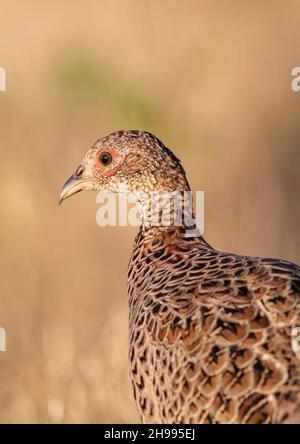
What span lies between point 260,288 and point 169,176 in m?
1.35

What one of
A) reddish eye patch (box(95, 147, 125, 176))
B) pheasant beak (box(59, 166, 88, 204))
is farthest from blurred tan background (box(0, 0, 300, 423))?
reddish eye patch (box(95, 147, 125, 176))

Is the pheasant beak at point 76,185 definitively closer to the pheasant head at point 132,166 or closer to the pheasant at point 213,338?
the pheasant head at point 132,166

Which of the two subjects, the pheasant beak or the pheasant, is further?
the pheasant beak

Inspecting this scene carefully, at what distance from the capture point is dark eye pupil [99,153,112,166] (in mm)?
6276

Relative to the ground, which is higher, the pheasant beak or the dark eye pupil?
the dark eye pupil

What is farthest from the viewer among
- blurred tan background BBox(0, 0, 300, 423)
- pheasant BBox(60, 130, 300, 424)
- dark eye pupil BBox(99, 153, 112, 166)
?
blurred tan background BBox(0, 0, 300, 423)

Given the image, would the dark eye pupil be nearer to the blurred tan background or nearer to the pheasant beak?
the pheasant beak

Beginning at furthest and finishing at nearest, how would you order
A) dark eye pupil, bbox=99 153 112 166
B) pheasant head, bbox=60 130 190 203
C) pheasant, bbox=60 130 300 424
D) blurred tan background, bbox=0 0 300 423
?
blurred tan background, bbox=0 0 300 423 → dark eye pupil, bbox=99 153 112 166 → pheasant head, bbox=60 130 190 203 → pheasant, bbox=60 130 300 424

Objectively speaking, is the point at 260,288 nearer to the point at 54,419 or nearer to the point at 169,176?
the point at 169,176

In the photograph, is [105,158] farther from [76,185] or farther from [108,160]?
[76,185]

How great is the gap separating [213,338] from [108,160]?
173 centimetres

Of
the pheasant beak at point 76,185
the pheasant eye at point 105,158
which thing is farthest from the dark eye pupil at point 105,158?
the pheasant beak at point 76,185
